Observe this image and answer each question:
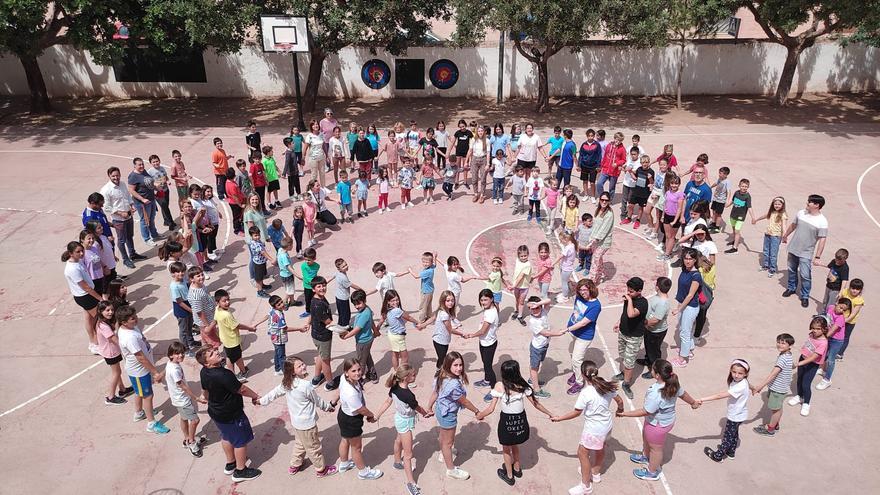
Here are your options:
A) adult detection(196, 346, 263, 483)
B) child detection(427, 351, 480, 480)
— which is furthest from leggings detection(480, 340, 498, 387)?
adult detection(196, 346, 263, 483)

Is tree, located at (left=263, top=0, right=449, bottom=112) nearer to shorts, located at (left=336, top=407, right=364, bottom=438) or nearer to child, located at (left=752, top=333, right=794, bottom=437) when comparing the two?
shorts, located at (left=336, top=407, right=364, bottom=438)

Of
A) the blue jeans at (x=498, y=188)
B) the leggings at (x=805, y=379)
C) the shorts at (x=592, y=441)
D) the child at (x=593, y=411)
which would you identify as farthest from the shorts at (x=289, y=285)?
the leggings at (x=805, y=379)

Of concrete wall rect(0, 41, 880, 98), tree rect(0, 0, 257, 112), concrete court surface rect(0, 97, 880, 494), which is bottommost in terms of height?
concrete court surface rect(0, 97, 880, 494)

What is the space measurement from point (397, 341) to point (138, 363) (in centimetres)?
360

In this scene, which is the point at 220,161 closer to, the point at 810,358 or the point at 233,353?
the point at 233,353

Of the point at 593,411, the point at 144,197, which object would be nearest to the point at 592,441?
the point at 593,411

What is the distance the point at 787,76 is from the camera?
25.8 meters

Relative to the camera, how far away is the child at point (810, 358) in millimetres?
8727

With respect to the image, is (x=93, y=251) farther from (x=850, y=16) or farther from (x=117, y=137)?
(x=850, y=16)

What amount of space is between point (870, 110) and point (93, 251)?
28617 mm

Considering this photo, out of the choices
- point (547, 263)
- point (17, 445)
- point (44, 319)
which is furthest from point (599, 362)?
point (44, 319)

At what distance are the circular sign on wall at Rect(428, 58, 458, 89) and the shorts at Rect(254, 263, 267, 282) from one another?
18.2 meters

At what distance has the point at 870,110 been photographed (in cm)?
2619

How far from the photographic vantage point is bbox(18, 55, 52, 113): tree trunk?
82.9 ft
